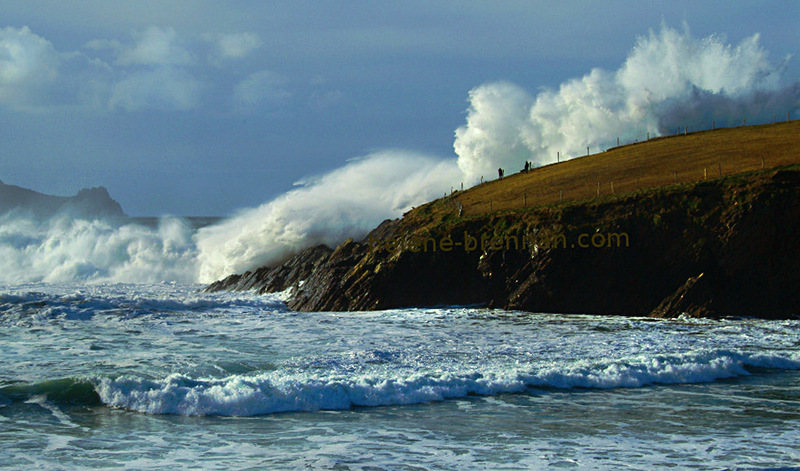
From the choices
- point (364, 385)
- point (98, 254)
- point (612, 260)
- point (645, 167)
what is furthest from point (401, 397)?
point (98, 254)

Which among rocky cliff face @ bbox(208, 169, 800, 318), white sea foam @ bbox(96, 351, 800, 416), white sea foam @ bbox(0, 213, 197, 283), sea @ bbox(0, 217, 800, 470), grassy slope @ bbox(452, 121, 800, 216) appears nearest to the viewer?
sea @ bbox(0, 217, 800, 470)

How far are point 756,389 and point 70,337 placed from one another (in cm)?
1702

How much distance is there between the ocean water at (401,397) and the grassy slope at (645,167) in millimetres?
16026

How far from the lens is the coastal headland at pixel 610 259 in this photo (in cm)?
2427

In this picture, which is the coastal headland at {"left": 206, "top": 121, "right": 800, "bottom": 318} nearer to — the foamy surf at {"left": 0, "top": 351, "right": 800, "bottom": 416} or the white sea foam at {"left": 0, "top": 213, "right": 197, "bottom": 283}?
the foamy surf at {"left": 0, "top": 351, "right": 800, "bottom": 416}

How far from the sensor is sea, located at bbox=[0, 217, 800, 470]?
8.97m

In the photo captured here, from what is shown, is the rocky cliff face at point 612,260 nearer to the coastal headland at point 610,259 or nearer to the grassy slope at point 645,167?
the coastal headland at point 610,259

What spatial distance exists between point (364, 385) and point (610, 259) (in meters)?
15.8

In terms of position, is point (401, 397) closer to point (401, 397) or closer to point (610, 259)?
point (401, 397)

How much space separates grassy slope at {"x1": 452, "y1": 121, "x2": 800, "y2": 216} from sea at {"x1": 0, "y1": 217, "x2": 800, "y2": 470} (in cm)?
1581

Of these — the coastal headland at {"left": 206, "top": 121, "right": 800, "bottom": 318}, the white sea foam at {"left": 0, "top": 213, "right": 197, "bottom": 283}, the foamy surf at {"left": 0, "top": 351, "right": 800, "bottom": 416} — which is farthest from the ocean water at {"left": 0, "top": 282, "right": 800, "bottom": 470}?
the white sea foam at {"left": 0, "top": 213, "right": 197, "bottom": 283}

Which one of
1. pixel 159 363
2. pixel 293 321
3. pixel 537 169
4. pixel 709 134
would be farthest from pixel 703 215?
pixel 709 134

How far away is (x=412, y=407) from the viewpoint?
474 inches

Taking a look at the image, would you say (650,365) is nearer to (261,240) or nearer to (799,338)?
(799,338)
